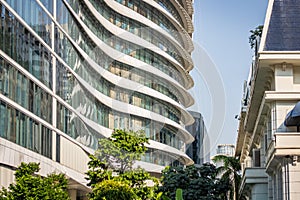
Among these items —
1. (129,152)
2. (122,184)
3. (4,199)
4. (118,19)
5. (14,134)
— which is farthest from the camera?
(118,19)

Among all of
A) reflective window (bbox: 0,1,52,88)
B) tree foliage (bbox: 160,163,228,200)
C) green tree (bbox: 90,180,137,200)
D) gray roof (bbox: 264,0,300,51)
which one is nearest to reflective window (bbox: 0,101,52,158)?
reflective window (bbox: 0,1,52,88)

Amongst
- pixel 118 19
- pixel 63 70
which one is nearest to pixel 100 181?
pixel 63 70

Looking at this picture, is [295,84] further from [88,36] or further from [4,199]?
[88,36]

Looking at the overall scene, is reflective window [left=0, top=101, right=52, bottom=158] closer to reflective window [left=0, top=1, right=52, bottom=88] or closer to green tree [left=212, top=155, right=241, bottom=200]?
reflective window [left=0, top=1, right=52, bottom=88]

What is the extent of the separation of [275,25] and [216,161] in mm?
33879

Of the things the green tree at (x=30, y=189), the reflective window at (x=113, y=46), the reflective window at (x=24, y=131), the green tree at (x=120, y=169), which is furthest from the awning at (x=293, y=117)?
the reflective window at (x=113, y=46)

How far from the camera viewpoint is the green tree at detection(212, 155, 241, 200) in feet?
198

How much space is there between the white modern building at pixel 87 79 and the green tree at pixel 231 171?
10.7 meters

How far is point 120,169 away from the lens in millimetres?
46344

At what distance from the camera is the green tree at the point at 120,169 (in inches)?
1609

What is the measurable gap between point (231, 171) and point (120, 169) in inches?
692

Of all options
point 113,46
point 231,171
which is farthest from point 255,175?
point 113,46

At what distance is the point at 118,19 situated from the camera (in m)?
73.8

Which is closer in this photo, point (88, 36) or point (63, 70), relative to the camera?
point (63, 70)
